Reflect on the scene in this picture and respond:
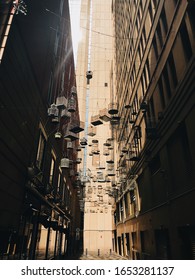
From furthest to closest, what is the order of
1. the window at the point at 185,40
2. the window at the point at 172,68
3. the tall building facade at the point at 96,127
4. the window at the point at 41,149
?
1. the tall building facade at the point at 96,127
2. the window at the point at 41,149
3. the window at the point at 172,68
4. the window at the point at 185,40

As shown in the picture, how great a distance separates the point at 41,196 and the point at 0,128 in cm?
638

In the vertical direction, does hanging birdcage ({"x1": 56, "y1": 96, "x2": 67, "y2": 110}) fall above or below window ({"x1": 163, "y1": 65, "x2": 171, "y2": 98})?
below

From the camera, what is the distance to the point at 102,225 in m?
39.8

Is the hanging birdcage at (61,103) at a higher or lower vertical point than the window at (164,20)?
lower

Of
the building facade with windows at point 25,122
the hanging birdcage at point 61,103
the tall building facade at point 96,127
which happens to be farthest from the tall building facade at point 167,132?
the tall building facade at point 96,127

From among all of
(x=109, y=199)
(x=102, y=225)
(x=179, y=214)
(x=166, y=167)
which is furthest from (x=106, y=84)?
(x=179, y=214)

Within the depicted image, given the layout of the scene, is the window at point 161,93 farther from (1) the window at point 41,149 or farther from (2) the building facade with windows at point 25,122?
(1) the window at point 41,149

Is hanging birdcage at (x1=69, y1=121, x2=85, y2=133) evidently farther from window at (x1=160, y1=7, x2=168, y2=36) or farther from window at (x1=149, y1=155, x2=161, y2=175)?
window at (x1=160, y1=7, x2=168, y2=36)

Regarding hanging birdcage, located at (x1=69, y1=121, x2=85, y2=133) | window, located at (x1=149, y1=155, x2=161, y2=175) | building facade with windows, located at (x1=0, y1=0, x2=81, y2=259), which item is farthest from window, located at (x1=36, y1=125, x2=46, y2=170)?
window, located at (x1=149, y1=155, x2=161, y2=175)

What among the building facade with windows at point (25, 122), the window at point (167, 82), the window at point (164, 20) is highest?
the window at point (164, 20)

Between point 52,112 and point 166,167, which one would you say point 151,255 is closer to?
point 166,167

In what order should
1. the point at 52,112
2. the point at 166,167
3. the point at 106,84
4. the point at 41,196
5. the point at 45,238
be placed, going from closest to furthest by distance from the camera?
the point at 52,112 → the point at 41,196 → the point at 166,167 → the point at 45,238 → the point at 106,84

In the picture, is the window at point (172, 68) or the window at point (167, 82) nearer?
the window at point (172, 68)
